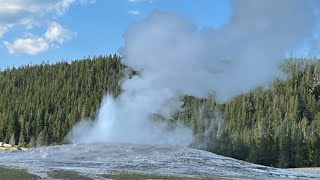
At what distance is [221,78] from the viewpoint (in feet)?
564

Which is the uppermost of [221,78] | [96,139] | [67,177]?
[221,78]

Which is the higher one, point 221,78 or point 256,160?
point 221,78

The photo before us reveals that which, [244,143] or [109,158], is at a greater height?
[244,143]

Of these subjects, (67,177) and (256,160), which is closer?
(67,177)

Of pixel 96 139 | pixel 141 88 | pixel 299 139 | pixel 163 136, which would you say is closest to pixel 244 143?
pixel 299 139

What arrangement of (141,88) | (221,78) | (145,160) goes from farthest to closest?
(221,78) < (141,88) < (145,160)

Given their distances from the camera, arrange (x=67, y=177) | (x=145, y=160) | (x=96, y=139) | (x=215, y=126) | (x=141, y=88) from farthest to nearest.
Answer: (x=215, y=126)
(x=141, y=88)
(x=96, y=139)
(x=145, y=160)
(x=67, y=177)

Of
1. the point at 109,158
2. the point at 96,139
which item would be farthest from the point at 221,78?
the point at 109,158

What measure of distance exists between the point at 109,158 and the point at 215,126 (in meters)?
118

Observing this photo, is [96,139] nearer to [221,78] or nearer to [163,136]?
[163,136]

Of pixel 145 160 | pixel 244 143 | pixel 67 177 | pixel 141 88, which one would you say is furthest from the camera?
pixel 244 143

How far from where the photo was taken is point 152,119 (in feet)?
430

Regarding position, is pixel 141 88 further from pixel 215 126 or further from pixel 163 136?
pixel 215 126

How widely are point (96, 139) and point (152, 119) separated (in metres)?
19.1
